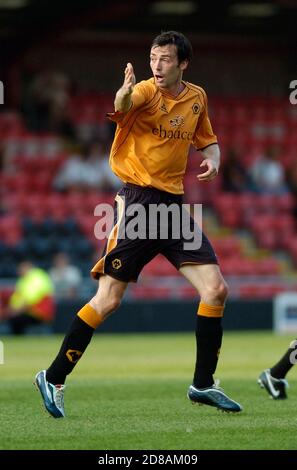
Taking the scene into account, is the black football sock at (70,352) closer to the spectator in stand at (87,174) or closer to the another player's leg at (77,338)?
the another player's leg at (77,338)

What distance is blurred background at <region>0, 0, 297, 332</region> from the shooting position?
19500 mm

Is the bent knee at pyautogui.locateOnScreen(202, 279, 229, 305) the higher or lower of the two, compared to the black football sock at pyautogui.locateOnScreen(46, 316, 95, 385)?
higher

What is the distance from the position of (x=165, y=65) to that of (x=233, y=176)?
49.4 feet

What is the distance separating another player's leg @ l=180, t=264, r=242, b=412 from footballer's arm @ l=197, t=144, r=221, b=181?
569mm

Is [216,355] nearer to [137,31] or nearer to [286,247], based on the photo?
[286,247]

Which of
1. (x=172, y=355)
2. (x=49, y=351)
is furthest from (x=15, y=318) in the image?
(x=172, y=355)

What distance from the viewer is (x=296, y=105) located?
84.1 ft

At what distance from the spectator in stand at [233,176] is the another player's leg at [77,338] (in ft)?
49.0

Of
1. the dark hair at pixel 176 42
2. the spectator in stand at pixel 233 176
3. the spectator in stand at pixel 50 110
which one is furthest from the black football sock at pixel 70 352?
the spectator in stand at pixel 50 110

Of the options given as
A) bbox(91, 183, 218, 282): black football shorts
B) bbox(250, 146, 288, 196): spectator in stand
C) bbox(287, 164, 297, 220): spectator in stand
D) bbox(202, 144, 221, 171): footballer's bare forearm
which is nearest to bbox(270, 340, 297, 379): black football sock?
bbox(91, 183, 218, 282): black football shorts

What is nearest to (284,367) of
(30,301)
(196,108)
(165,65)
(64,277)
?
(196,108)

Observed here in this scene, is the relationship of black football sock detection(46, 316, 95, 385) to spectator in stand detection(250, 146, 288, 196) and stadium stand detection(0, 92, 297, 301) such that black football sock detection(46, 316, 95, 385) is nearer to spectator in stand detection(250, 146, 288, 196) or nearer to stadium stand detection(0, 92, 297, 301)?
stadium stand detection(0, 92, 297, 301)

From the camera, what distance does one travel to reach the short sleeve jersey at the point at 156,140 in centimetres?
745
